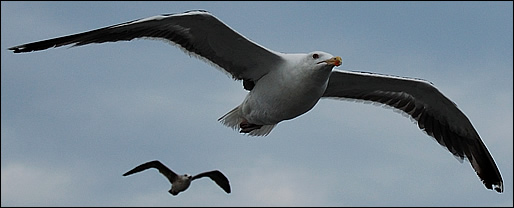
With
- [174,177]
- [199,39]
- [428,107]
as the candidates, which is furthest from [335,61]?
[174,177]

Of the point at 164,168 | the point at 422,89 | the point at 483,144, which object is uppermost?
the point at 422,89

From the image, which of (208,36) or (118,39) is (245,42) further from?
(118,39)

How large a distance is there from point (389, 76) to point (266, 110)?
7.46 ft

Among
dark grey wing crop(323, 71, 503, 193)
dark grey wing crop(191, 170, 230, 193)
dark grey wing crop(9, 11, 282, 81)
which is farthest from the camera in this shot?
dark grey wing crop(191, 170, 230, 193)

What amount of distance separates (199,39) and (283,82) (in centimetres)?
139

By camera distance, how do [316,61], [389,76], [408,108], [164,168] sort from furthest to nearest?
1. [164,168]
2. [408,108]
3. [389,76]
4. [316,61]

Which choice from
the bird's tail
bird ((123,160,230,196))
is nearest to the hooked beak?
the bird's tail

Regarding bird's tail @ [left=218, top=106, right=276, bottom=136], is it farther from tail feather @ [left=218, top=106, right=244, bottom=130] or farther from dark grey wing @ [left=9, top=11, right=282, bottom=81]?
dark grey wing @ [left=9, top=11, right=282, bottom=81]

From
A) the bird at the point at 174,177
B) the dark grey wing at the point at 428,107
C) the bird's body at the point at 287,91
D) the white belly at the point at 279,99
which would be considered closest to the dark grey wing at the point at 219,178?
the bird at the point at 174,177

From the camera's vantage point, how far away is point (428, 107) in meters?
14.4

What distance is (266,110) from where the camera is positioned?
12188 millimetres

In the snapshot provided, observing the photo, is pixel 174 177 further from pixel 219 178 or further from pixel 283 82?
pixel 283 82

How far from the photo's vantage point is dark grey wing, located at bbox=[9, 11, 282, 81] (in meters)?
11.4

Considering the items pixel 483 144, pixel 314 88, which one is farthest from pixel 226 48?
pixel 483 144
